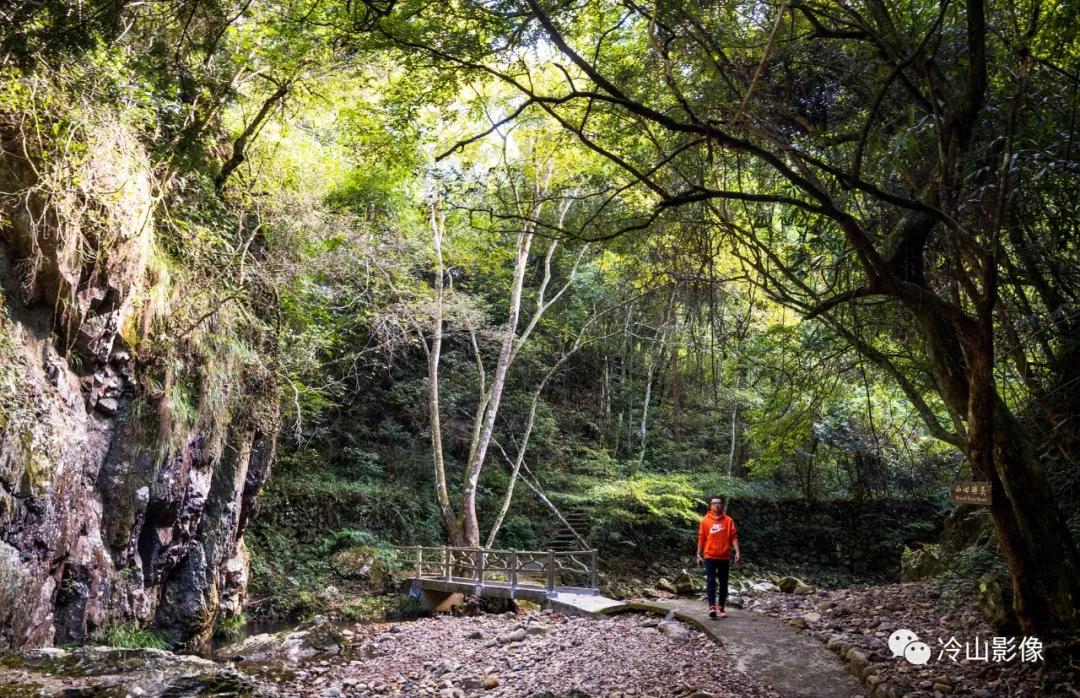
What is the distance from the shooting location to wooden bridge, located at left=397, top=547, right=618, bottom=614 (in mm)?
11047

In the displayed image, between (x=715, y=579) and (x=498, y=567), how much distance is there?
606cm

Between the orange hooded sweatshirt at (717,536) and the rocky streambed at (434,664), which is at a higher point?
the orange hooded sweatshirt at (717,536)

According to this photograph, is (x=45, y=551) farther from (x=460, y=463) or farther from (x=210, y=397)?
(x=460, y=463)

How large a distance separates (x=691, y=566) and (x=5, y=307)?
1618 centimetres

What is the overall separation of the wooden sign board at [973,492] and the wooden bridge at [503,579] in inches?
242

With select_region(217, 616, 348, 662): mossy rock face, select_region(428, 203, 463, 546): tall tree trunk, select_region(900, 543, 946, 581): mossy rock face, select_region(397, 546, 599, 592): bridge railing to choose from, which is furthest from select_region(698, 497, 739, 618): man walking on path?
select_region(428, 203, 463, 546): tall tree trunk

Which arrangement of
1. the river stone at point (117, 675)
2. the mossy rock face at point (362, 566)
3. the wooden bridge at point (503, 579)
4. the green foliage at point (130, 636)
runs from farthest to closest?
the mossy rock face at point (362, 566) → the wooden bridge at point (503, 579) → the green foliage at point (130, 636) → the river stone at point (117, 675)

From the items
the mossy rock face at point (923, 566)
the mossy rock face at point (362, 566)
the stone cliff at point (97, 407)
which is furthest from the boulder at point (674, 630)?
the mossy rock face at point (362, 566)

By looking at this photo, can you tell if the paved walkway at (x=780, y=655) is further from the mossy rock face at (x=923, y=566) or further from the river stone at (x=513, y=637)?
the mossy rock face at (x=923, y=566)

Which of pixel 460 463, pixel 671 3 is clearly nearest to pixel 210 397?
pixel 671 3

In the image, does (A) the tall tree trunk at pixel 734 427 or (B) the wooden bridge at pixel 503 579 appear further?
(A) the tall tree trunk at pixel 734 427

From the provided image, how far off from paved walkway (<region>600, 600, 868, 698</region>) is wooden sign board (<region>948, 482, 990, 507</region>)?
1.54 m

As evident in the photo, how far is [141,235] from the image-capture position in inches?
303

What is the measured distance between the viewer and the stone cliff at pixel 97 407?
640 cm
